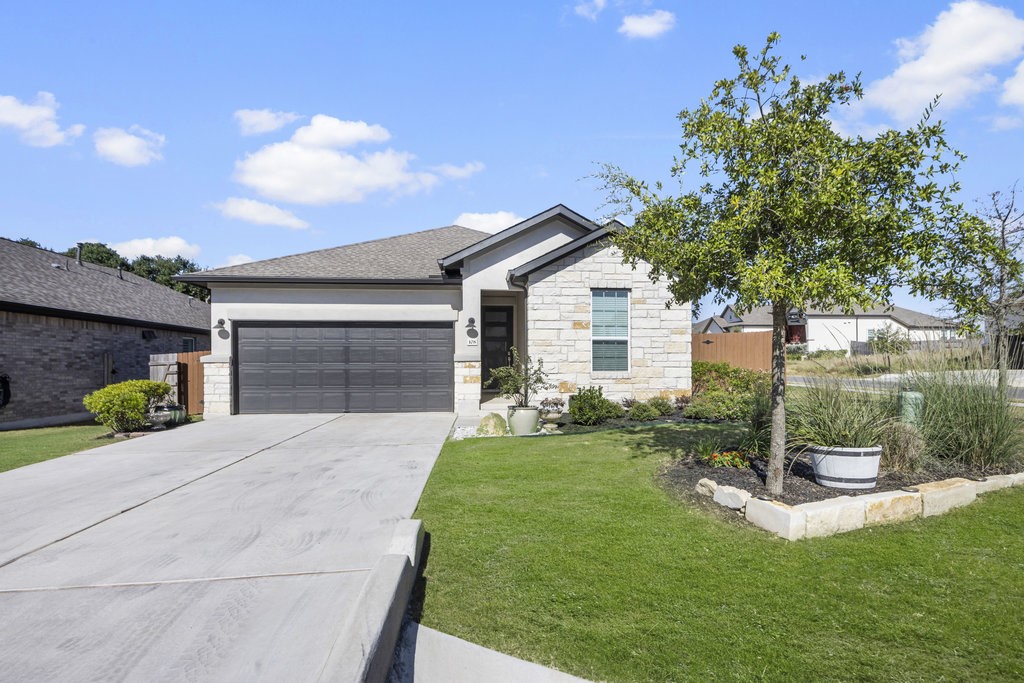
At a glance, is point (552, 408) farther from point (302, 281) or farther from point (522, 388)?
point (302, 281)

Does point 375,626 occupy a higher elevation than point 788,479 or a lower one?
higher

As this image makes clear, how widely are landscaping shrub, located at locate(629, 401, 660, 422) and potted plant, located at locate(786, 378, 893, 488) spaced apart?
486 cm

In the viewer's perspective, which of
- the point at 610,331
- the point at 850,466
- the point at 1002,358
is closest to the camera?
the point at 850,466

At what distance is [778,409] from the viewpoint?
528 cm

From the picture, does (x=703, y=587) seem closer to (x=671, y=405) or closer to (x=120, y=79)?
Result: (x=671, y=405)

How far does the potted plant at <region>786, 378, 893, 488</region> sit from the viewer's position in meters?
5.02

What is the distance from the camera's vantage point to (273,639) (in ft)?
9.31

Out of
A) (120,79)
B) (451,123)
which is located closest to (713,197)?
(451,123)

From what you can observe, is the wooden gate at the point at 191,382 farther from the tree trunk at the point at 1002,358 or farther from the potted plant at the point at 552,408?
the tree trunk at the point at 1002,358

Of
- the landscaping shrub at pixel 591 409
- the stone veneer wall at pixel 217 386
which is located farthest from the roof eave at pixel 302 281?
the landscaping shrub at pixel 591 409

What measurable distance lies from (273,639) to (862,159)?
6.13m

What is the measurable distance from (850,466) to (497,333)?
11.7 meters

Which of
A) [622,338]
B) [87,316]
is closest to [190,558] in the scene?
[622,338]

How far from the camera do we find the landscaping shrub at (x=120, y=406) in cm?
1010
